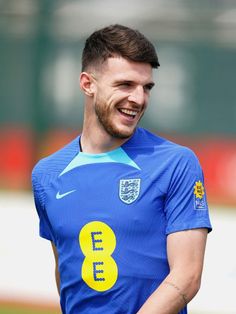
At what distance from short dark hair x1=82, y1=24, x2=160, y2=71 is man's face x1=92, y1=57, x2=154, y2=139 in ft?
0.08

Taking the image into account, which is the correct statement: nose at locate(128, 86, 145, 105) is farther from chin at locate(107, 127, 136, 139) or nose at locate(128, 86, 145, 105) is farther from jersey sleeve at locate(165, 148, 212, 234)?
jersey sleeve at locate(165, 148, 212, 234)

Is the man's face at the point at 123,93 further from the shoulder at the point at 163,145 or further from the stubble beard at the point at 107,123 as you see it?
the shoulder at the point at 163,145

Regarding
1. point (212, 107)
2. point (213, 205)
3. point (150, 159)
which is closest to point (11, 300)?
Answer: point (213, 205)

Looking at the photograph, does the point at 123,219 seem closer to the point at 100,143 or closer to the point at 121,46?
the point at 100,143

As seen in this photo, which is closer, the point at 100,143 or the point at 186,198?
the point at 186,198

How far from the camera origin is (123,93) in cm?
354

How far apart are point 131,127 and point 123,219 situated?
0.36 m

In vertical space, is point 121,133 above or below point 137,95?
below

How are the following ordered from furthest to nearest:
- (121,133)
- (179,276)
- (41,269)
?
(41,269)
(121,133)
(179,276)

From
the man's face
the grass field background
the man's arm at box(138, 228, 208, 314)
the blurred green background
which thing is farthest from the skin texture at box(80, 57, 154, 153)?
the blurred green background

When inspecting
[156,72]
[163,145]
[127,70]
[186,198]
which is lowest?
[156,72]

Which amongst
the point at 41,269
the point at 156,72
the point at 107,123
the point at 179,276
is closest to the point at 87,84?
the point at 107,123

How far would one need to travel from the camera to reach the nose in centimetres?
351

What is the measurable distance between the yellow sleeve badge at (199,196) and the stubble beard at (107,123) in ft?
1.09
